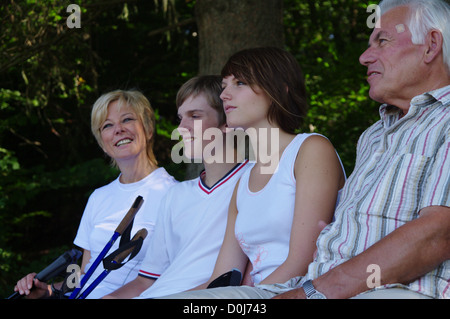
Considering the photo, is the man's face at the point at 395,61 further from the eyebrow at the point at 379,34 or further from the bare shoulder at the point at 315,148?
the bare shoulder at the point at 315,148

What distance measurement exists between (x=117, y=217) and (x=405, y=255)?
1.92 meters

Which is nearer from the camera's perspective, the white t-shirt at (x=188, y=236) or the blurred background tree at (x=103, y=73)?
the white t-shirt at (x=188, y=236)

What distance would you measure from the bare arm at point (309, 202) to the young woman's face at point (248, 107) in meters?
0.32

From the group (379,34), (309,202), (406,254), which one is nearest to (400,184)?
(406,254)

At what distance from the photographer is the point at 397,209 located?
1.99m

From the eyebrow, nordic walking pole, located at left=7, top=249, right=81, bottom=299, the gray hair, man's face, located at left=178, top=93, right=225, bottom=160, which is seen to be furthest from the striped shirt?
nordic walking pole, located at left=7, top=249, right=81, bottom=299

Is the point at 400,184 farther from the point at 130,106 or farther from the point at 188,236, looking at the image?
the point at 130,106

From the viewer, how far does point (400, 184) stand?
2012 millimetres

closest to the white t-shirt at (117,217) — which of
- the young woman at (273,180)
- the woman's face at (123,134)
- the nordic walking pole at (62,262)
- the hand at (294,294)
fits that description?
the woman's face at (123,134)

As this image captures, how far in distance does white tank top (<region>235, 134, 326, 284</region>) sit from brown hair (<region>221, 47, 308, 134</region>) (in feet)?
0.52

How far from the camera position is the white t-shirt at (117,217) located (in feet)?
10.6

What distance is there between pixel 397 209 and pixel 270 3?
9.82 ft
